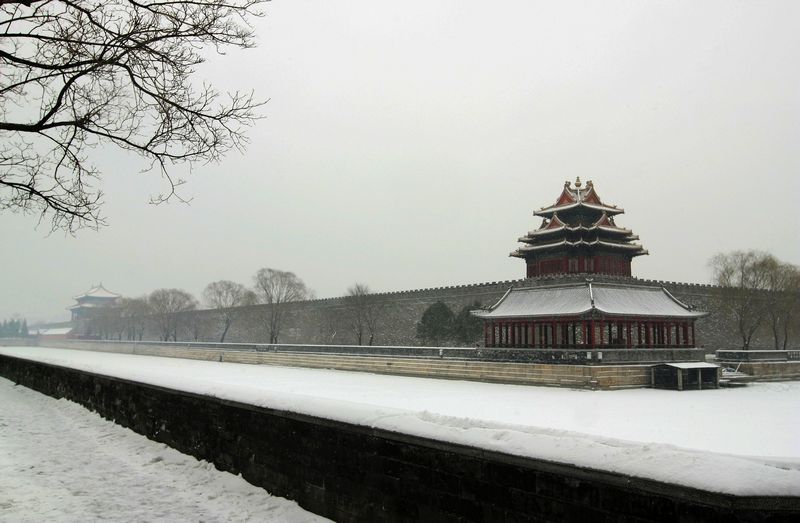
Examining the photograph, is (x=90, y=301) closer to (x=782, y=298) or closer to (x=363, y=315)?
(x=363, y=315)

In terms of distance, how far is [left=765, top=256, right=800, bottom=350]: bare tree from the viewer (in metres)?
36.5

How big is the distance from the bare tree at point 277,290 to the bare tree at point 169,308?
14.6 meters

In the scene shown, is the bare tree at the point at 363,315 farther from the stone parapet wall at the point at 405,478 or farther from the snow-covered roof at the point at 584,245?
the stone parapet wall at the point at 405,478

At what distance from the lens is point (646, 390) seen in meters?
23.3

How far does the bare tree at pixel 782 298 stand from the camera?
36.5 meters

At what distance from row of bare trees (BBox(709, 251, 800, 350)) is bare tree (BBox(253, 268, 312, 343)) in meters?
33.0

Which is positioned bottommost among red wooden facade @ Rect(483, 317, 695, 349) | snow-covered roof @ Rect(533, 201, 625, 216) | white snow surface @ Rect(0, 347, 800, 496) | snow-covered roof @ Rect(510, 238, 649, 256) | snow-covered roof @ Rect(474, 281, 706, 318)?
white snow surface @ Rect(0, 347, 800, 496)

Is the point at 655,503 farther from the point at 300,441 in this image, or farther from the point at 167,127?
the point at 167,127

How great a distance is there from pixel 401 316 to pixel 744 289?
71.1 ft

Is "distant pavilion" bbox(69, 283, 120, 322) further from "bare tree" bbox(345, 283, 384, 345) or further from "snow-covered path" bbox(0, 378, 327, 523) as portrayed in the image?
"snow-covered path" bbox(0, 378, 327, 523)

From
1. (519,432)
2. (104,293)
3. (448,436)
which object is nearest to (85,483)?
(448,436)

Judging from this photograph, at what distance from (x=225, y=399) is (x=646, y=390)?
20.5 meters

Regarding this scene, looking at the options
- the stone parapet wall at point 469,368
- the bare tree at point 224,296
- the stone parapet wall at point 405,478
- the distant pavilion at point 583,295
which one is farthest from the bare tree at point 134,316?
the stone parapet wall at point 405,478

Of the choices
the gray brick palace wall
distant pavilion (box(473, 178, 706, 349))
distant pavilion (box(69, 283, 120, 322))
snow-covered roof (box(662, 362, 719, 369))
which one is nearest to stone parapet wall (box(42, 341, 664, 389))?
snow-covered roof (box(662, 362, 719, 369))
